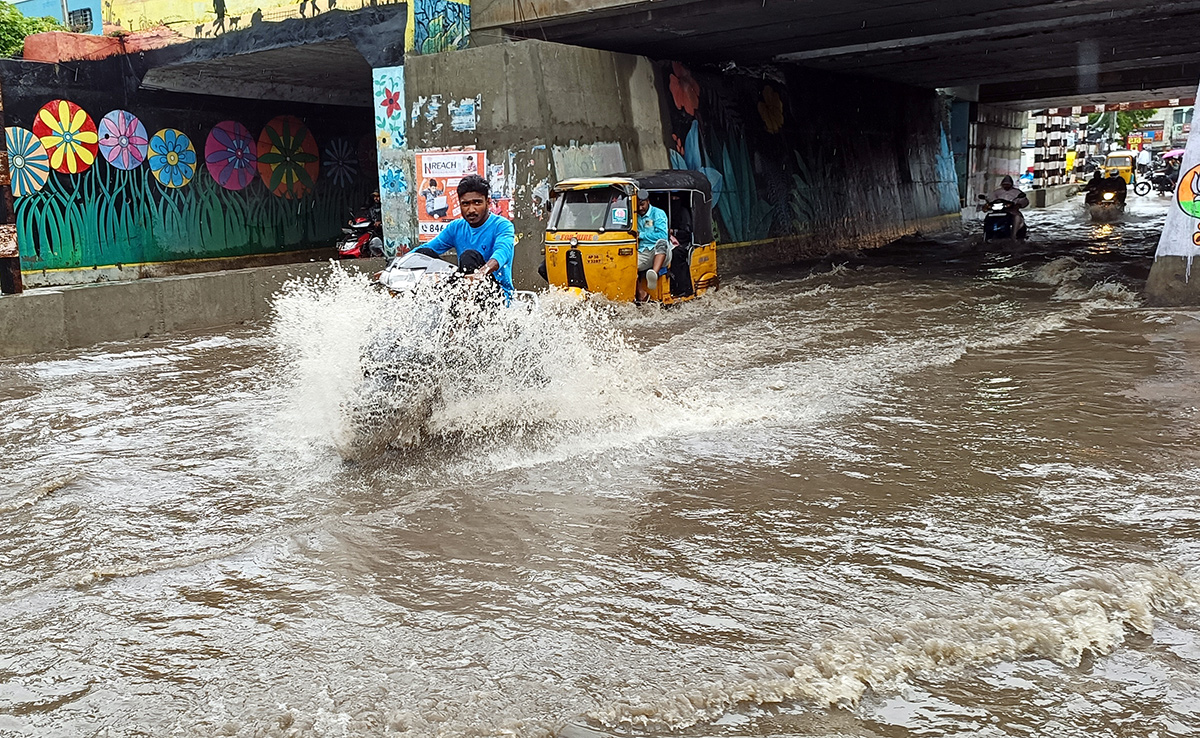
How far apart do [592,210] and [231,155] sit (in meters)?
12.3

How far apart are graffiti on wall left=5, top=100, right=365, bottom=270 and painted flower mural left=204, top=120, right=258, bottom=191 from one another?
0.02 metres

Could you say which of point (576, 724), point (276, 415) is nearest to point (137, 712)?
point (576, 724)

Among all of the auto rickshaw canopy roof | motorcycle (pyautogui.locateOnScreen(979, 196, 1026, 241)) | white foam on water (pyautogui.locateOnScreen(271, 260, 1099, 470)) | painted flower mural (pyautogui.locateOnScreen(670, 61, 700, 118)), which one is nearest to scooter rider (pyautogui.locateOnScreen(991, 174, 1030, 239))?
motorcycle (pyautogui.locateOnScreen(979, 196, 1026, 241))

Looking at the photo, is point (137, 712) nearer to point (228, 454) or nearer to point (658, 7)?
point (228, 454)

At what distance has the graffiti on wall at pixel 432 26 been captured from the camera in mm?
15859

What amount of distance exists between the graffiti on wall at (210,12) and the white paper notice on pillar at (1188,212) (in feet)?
37.9

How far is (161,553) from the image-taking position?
468 cm

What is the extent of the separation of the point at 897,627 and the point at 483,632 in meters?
1.54

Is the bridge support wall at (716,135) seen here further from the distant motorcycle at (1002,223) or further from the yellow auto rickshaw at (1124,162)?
the yellow auto rickshaw at (1124,162)

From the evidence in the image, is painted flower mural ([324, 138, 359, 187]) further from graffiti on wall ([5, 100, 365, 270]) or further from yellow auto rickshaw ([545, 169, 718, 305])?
yellow auto rickshaw ([545, 169, 718, 305])

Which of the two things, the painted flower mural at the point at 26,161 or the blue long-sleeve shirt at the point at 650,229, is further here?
the painted flower mural at the point at 26,161

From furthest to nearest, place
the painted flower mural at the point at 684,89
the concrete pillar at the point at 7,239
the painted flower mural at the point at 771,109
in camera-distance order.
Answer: the painted flower mural at the point at 771,109 → the painted flower mural at the point at 684,89 → the concrete pillar at the point at 7,239

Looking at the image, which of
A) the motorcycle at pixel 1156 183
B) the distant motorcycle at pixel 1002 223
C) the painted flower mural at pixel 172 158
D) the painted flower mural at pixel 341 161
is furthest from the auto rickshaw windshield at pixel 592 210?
the motorcycle at pixel 1156 183

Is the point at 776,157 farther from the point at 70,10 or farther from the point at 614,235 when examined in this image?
the point at 70,10
